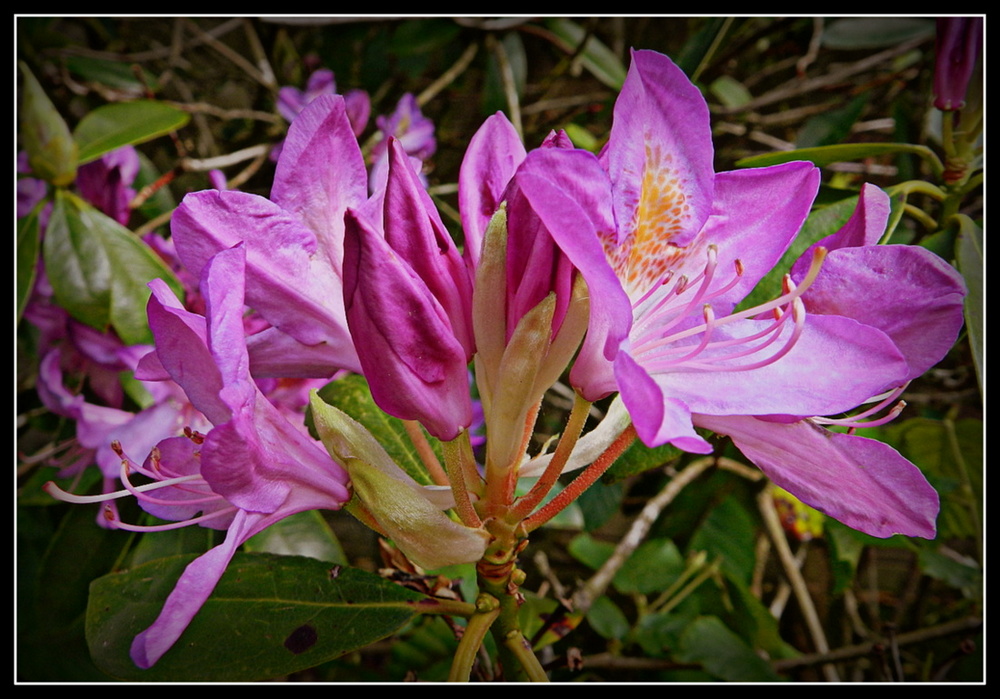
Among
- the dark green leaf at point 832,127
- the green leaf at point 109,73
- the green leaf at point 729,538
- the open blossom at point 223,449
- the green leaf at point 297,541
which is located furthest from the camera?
the green leaf at point 109,73

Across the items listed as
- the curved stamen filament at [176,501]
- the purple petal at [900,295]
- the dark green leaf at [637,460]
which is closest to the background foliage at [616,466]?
the dark green leaf at [637,460]

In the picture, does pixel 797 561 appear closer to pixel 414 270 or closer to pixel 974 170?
pixel 974 170

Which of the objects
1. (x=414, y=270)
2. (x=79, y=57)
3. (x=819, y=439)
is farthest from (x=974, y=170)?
(x=79, y=57)

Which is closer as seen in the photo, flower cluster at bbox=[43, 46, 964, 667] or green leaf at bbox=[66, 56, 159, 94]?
flower cluster at bbox=[43, 46, 964, 667]

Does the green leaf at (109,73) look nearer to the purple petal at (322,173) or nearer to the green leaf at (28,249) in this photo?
the green leaf at (28,249)

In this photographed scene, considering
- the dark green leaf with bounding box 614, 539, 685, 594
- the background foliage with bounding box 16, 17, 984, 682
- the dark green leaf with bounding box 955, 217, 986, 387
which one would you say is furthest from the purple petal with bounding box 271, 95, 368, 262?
the dark green leaf with bounding box 614, 539, 685, 594

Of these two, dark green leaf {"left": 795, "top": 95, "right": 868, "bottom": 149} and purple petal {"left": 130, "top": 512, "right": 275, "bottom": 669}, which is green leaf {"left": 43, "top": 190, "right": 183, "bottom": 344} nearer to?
purple petal {"left": 130, "top": 512, "right": 275, "bottom": 669}
